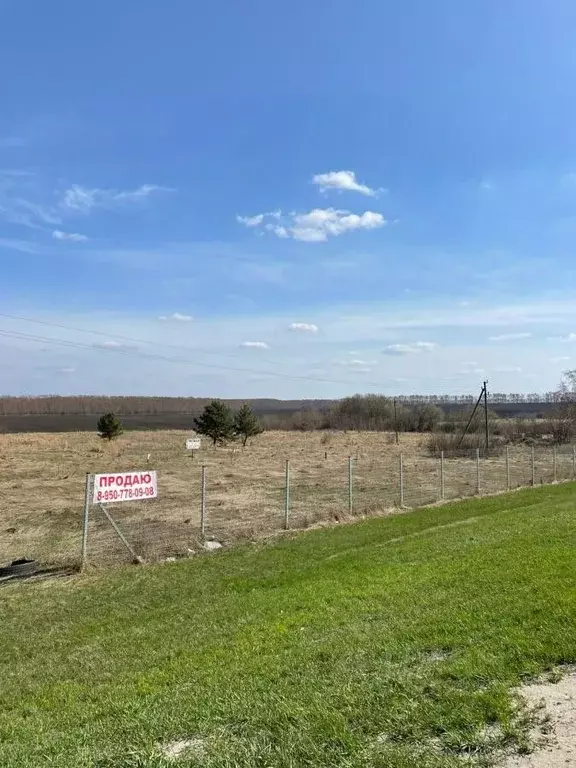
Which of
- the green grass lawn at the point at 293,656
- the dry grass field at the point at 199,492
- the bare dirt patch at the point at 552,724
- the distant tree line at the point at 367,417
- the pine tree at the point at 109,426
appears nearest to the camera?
the bare dirt patch at the point at 552,724

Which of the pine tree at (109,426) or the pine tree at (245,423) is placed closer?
the pine tree at (109,426)

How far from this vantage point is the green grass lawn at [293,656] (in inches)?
148

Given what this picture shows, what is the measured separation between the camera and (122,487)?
505 inches

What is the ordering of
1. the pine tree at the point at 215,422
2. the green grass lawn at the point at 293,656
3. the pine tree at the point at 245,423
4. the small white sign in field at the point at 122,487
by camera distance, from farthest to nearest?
the pine tree at the point at 245,423
the pine tree at the point at 215,422
the small white sign in field at the point at 122,487
the green grass lawn at the point at 293,656

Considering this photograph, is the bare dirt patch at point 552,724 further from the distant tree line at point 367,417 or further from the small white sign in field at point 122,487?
the distant tree line at point 367,417

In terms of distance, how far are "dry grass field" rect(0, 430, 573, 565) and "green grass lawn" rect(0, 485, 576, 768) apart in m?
3.45

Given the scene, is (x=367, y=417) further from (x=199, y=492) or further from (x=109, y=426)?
(x=199, y=492)

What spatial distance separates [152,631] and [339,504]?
13047mm

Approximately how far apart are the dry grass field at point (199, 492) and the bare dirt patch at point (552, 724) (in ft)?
31.5

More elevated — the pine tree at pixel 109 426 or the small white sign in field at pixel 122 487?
the pine tree at pixel 109 426

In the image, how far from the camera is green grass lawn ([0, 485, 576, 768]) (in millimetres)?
3752

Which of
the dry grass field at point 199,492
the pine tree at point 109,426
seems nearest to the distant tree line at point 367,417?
the dry grass field at point 199,492

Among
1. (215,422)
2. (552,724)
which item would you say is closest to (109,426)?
(215,422)

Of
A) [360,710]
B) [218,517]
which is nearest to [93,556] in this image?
[218,517]
